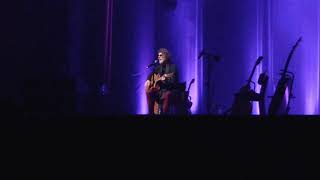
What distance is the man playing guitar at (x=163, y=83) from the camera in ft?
21.7

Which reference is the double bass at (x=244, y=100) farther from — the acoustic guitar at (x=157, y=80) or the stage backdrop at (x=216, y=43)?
the stage backdrop at (x=216, y=43)

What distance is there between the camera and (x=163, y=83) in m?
6.66

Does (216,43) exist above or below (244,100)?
above

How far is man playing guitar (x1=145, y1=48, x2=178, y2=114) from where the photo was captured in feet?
21.7

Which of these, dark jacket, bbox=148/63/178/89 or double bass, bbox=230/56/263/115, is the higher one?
dark jacket, bbox=148/63/178/89

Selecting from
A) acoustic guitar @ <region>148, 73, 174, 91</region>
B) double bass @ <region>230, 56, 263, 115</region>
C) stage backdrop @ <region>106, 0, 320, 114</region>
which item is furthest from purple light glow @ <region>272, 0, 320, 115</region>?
acoustic guitar @ <region>148, 73, 174, 91</region>

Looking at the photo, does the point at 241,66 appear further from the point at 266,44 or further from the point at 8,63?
the point at 8,63

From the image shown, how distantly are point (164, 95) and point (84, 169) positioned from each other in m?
4.99

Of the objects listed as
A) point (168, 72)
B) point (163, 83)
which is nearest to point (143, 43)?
point (168, 72)

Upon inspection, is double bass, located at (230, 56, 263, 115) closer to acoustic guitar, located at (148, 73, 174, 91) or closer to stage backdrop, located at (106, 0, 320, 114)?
acoustic guitar, located at (148, 73, 174, 91)

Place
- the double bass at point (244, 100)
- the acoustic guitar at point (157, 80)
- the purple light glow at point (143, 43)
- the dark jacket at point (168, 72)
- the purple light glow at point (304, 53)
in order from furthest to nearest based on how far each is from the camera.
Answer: the purple light glow at point (143, 43) < the purple light glow at point (304, 53) < the acoustic guitar at point (157, 80) < the dark jacket at point (168, 72) < the double bass at point (244, 100)

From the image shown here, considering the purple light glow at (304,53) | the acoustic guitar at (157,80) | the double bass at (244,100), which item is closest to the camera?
the double bass at (244,100)

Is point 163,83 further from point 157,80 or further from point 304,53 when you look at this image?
point 304,53

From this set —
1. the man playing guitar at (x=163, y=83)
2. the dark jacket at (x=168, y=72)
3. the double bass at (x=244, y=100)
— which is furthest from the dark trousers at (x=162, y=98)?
the double bass at (x=244, y=100)
